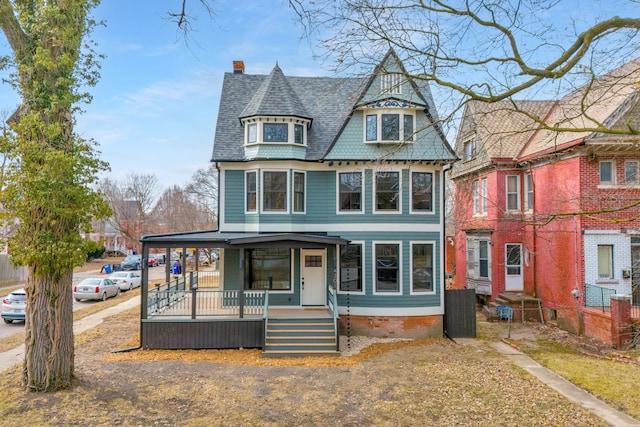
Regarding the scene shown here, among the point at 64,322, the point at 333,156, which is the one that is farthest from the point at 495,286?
the point at 64,322

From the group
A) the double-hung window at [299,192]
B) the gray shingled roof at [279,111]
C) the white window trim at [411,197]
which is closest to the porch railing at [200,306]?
the double-hung window at [299,192]

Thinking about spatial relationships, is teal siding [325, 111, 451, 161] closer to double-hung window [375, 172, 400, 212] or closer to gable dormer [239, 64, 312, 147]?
double-hung window [375, 172, 400, 212]

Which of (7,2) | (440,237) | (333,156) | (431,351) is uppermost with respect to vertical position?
(7,2)

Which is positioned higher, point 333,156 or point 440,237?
point 333,156

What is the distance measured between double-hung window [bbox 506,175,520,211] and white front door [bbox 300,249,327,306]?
9985mm

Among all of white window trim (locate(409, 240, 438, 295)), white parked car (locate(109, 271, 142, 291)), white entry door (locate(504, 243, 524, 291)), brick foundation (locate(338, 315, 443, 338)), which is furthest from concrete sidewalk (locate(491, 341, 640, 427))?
white parked car (locate(109, 271, 142, 291))

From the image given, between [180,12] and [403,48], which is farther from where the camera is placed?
[403,48]

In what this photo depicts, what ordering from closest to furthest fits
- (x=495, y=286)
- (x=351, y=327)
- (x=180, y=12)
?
(x=180, y=12) → (x=351, y=327) → (x=495, y=286)

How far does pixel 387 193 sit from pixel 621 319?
845 cm

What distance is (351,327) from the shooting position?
15.1m

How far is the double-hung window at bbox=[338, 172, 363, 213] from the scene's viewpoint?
15559 millimetres

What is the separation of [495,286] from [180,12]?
59.5 feet

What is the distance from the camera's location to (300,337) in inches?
510

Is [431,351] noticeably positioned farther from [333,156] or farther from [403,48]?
[403,48]
